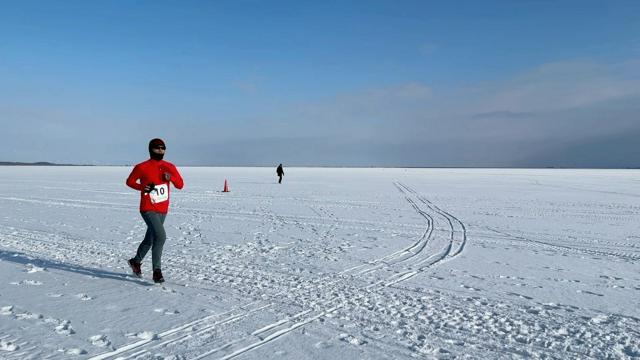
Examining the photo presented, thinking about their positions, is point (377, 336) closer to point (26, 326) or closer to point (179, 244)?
point (26, 326)

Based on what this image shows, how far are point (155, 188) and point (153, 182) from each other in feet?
0.28

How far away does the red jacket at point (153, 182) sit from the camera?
595cm

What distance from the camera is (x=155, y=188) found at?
5977mm

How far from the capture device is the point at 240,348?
4.04 meters

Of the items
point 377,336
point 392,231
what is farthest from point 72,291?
point 392,231

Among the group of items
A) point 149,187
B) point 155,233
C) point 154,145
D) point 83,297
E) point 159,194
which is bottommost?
point 83,297

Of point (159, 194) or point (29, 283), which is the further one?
A: point (29, 283)

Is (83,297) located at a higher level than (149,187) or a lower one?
lower

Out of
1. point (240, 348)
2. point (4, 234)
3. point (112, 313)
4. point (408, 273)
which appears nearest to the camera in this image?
point (240, 348)

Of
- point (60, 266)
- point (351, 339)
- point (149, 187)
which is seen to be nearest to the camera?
point (351, 339)

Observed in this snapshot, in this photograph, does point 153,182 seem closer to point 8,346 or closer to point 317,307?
point 8,346

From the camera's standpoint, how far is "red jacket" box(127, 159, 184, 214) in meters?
5.95

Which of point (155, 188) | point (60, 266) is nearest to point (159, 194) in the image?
point (155, 188)

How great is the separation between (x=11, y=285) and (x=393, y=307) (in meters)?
5.11
